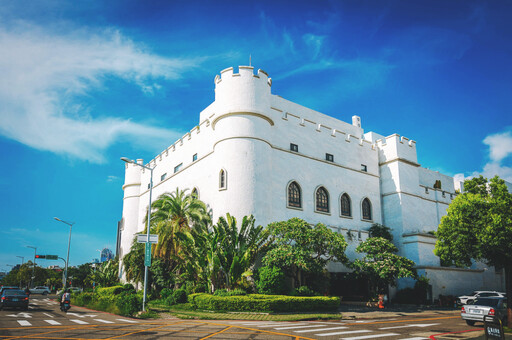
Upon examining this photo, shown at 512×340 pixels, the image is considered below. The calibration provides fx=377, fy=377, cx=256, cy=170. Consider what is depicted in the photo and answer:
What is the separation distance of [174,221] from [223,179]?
16.0 feet

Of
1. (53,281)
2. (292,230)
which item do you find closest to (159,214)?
(292,230)

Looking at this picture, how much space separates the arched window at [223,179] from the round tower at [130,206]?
19.5m

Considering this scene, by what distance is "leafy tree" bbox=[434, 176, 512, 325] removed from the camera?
16.8 metres

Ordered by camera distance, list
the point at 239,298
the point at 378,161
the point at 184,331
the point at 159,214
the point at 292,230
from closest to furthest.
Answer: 1. the point at 184,331
2. the point at 239,298
3. the point at 292,230
4. the point at 159,214
5. the point at 378,161

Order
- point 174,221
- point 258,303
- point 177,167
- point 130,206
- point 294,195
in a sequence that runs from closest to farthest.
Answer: point 258,303, point 174,221, point 294,195, point 177,167, point 130,206

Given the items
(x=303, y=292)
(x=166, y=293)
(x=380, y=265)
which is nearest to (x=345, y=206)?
(x=380, y=265)

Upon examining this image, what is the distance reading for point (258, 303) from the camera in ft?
63.8

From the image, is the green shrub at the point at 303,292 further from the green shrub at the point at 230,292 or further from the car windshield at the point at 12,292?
the car windshield at the point at 12,292

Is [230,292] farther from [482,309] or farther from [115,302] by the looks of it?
[482,309]

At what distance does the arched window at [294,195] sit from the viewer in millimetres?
27641

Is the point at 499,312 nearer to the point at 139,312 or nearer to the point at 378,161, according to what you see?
the point at 139,312

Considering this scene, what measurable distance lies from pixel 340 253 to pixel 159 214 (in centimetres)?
1385

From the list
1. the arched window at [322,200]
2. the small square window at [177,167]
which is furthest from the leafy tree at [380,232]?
the small square window at [177,167]

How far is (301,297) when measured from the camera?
821 inches
